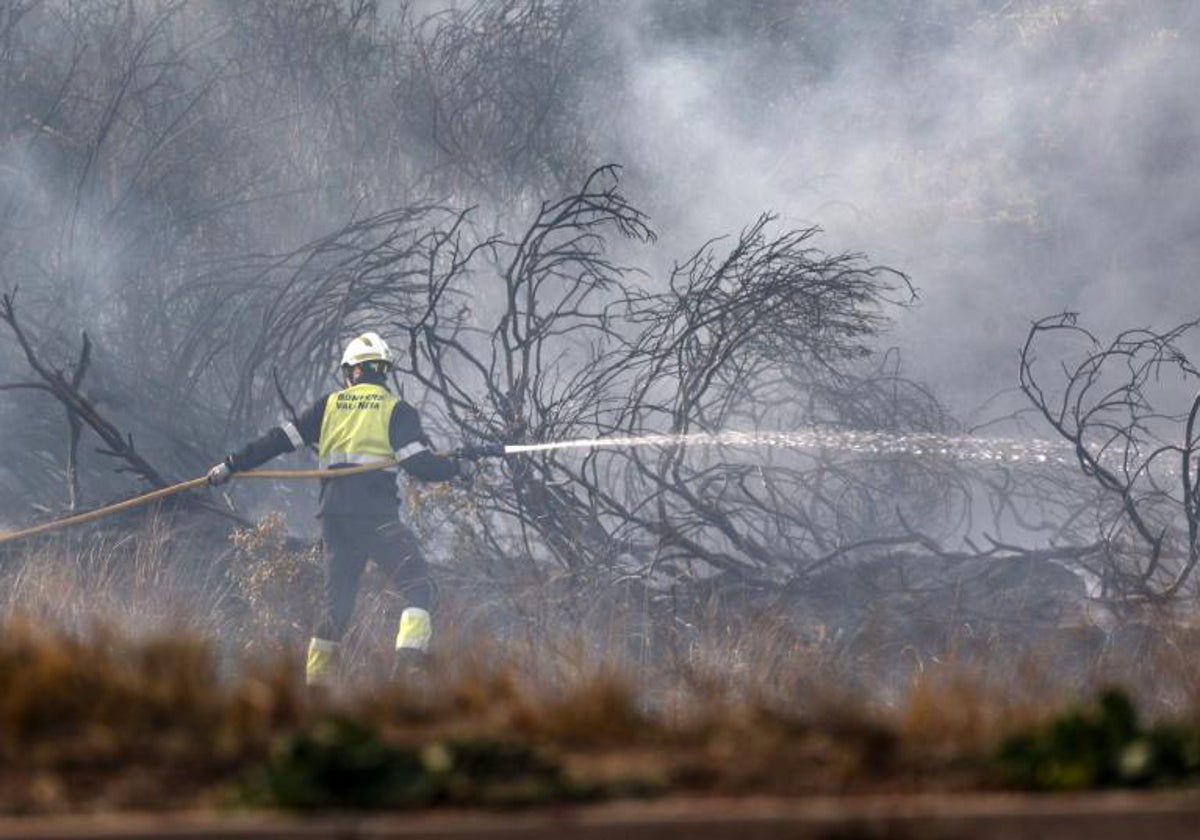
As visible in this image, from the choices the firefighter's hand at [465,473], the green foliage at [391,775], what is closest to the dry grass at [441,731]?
the green foliage at [391,775]

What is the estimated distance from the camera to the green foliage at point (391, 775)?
408 cm

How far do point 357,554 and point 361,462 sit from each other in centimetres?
53

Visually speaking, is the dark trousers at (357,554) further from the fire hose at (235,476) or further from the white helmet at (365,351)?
the white helmet at (365,351)

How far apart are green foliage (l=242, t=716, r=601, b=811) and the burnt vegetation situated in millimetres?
6148

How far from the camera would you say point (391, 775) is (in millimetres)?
4180

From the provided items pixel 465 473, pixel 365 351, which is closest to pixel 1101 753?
pixel 365 351

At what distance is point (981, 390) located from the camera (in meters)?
21.1

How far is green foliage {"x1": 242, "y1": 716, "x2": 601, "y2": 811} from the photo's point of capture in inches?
161

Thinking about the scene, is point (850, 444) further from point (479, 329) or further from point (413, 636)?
point (413, 636)

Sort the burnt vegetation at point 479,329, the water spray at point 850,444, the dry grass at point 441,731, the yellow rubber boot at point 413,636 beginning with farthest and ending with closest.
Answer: the burnt vegetation at point 479,329 < the water spray at point 850,444 < the yellow rubber boot at point 413,636 < the dry grass at point 441,731

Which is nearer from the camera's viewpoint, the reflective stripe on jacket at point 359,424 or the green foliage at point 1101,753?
the green foliage at point 1101,753

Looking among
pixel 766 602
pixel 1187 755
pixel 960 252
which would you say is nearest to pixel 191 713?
pixel 1187 755

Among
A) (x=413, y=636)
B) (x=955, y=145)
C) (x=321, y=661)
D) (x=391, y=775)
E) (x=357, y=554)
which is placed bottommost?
(x=391, y=775)

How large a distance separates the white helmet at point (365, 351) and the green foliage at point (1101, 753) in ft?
21.7
